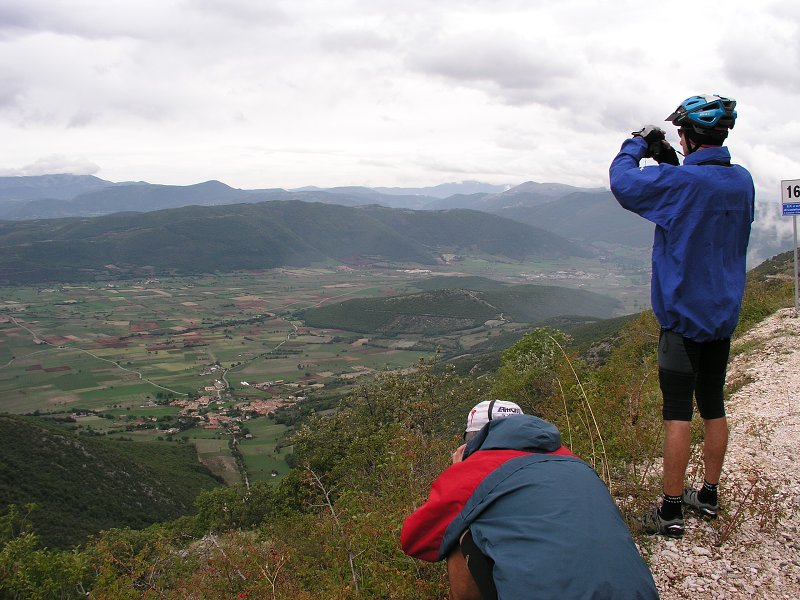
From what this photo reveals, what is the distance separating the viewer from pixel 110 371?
9994 centimetres

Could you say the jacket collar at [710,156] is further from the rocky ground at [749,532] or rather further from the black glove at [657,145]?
the rocky ground at [749,532]

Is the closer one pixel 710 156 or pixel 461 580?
pixel 461 580

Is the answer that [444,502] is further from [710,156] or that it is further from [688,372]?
[710,156]

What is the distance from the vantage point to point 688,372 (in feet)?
11.6

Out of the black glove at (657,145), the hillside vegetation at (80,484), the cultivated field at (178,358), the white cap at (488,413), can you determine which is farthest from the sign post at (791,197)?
the cultivated field at (178,358)

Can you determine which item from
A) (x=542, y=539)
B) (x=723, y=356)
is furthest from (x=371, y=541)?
(x=542, y=539)

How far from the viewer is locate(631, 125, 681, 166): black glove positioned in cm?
362

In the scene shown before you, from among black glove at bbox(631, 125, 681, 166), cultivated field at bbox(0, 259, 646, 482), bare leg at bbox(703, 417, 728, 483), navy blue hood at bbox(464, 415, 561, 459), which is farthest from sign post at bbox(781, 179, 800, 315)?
cultivated field at bbox(0, 259, 646, 482)

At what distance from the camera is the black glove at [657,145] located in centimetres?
362

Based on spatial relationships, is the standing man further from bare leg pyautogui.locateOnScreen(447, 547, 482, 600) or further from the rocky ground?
bare leg pyautogui.locateOnScreen(447, 547, 482, 600)

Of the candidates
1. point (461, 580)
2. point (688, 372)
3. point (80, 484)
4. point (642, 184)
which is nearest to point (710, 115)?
point (642, 184)

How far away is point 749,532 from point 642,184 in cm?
261

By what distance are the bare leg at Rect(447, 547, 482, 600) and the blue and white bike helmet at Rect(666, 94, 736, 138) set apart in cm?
304

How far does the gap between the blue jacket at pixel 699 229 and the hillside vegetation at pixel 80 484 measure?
39466 millimetres
